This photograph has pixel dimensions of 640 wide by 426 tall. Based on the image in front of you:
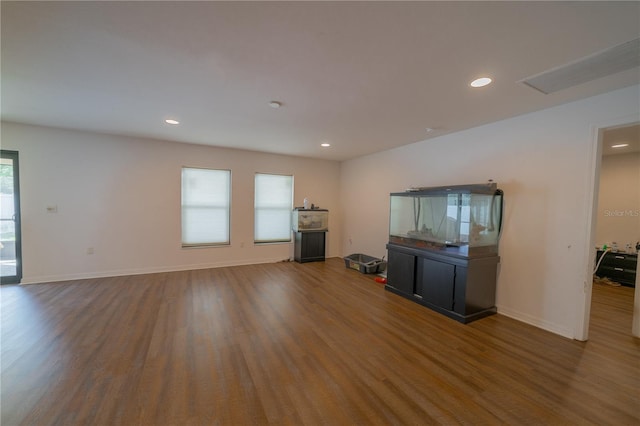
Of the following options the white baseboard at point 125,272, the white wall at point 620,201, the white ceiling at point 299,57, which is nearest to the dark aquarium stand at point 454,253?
the white ceiling at point 299,57

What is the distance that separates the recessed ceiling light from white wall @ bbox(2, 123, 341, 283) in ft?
14.7

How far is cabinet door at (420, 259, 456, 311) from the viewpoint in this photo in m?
3.24

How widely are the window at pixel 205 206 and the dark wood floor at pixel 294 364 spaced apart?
184cm

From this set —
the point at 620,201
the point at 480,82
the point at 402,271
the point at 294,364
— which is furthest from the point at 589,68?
the point at 620,201

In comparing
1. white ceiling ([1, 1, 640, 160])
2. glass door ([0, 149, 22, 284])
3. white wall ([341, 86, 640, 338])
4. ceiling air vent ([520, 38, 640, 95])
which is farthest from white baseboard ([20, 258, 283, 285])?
ceiling air vent ([520, 38, 640, 95])

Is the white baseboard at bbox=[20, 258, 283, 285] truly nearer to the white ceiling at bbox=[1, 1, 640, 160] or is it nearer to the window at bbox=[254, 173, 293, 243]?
the window at bbox=[254, 173, 293, 243]

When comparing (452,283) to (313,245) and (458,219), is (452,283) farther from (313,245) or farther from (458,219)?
(313,245)

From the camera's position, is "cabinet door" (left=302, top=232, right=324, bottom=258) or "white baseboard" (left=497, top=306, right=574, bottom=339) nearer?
"white baseboard" (left=497, top=306, right=574, bottom=339)

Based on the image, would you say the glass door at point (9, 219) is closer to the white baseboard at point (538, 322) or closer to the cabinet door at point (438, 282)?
the cabinet door at point (438, 282)

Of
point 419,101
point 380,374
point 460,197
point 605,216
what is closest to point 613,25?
point 419,101

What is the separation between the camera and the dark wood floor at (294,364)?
67.6 inches

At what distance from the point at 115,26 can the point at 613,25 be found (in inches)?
127

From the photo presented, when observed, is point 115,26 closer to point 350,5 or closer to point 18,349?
point 350,5

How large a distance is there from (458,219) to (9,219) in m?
6.86
